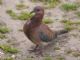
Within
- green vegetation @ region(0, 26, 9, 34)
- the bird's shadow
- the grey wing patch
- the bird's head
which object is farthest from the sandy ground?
the bird's head

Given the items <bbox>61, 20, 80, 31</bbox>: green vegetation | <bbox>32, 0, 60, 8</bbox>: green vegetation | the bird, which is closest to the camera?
the bird

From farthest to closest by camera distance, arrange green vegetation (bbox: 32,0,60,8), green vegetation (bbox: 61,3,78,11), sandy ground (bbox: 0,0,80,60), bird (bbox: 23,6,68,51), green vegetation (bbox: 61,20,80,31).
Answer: green vegetation (bbox: 32,0,60,8)
green vegetation (bbox: 61,3,78,11)
green vegetation (bbox: 61,20,80,31)
sandy ground (bbox: 0,0,80,60)
bird (bbox: 23,6,68,51)

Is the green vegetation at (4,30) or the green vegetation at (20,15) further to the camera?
the green vegetation at (20,15)

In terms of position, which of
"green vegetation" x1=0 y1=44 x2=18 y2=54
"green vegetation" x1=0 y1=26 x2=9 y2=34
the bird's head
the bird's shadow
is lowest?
the bird's shadow

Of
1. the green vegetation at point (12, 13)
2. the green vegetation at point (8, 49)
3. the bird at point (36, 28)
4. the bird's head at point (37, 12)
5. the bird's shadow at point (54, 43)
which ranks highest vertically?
the bird's head at point (37, 12)

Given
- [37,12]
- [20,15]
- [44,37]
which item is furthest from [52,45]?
[20,15]

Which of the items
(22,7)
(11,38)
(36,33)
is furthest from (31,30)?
(22,7)

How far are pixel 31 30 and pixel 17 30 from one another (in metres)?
1.20

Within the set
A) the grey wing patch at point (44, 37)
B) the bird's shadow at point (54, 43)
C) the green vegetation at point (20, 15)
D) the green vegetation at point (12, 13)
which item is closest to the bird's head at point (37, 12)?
the grey wing patch at point (44, 37)

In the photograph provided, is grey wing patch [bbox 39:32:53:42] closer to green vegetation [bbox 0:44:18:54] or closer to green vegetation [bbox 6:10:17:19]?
Answer: green vegetation [bbox 0:44:18:54]

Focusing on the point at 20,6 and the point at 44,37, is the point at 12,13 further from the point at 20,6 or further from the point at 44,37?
the point at 44,37

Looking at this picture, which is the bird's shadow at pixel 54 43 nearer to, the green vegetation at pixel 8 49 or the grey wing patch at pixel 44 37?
the grey wing patch at pixel 44 37

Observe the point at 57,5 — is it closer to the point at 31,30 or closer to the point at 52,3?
the point at 52,3

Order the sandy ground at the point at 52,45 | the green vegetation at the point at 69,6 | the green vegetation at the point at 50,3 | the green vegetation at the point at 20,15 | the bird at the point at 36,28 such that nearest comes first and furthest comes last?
the bird at the point at 36,28
the sandy ground at the point at 52,45
the green vegetation at the point at 20,15
the green vegetation at the point at 69,6
the green vegetation at the point at 50,3
